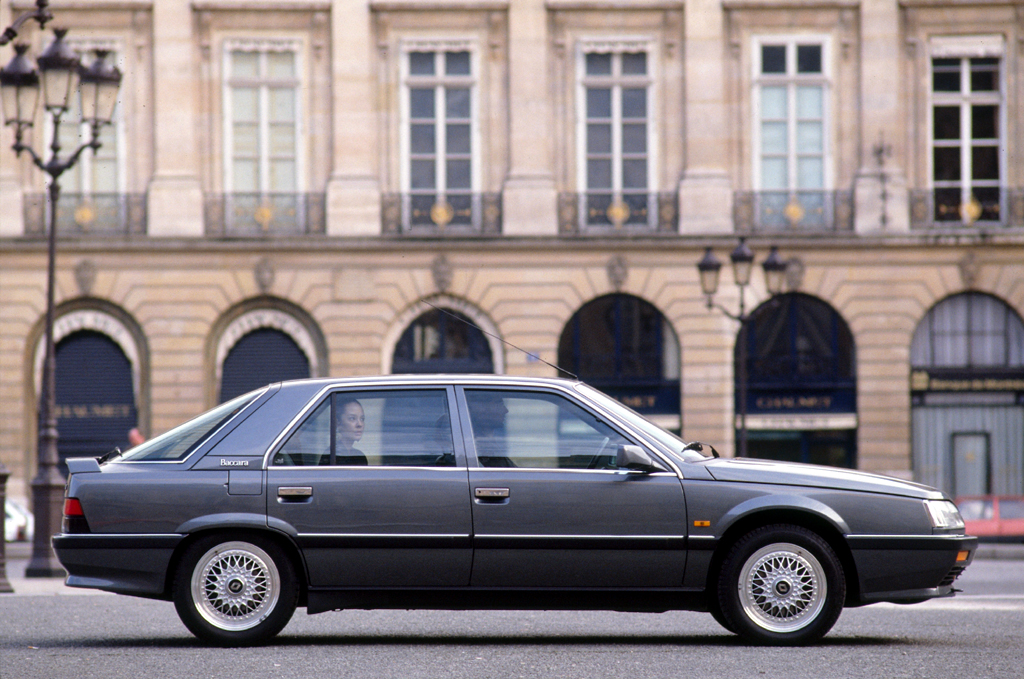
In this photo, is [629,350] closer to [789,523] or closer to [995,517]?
[995,517]

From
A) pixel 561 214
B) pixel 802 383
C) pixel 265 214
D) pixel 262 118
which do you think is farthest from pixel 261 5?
pixel 802 383

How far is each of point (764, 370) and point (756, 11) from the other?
279 inches

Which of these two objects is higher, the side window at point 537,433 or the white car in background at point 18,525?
the side window at point 537,433

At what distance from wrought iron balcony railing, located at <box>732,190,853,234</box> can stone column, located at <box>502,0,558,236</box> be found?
3728mm

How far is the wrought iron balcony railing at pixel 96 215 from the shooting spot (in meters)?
29.1

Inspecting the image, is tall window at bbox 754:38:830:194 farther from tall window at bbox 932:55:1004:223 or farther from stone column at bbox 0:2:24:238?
stone column at bbox 0:2:24:238

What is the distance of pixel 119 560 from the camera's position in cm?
797

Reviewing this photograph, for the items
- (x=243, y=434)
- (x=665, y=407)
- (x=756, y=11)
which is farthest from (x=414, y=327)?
(x=243, y=434)

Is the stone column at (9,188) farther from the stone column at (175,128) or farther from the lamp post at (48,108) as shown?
the lamp post at (48,108)

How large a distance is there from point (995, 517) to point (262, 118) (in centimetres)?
1579

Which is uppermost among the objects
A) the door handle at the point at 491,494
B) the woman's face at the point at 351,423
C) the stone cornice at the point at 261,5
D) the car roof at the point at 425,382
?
the stone cornice at the point at 261,5

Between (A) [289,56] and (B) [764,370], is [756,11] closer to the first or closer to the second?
(B) [764,370]

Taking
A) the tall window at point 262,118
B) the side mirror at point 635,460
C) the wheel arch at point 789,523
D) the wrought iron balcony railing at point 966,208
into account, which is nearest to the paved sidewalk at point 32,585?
the side mirror at point 635,460

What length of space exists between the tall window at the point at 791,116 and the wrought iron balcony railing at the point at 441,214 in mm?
5348
